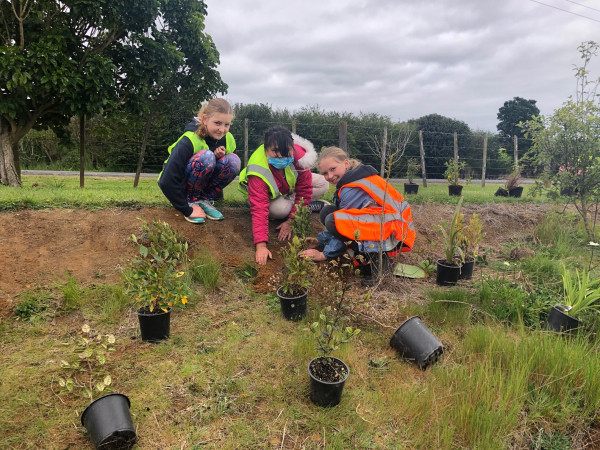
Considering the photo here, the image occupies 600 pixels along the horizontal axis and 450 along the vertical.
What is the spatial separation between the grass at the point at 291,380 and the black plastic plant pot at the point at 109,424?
88 millimetres

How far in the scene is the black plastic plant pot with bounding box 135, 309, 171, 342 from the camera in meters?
→ 2.38

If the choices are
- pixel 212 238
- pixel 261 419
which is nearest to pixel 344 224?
pixel 212 238

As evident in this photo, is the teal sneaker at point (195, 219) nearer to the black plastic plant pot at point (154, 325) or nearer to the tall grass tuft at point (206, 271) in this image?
the tall grass tuft at point (206, 271)

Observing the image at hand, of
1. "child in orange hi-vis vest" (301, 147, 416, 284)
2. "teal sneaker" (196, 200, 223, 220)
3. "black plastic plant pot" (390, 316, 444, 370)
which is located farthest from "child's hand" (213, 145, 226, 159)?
"black plastic plant pot" (390, 316, 444, 370)

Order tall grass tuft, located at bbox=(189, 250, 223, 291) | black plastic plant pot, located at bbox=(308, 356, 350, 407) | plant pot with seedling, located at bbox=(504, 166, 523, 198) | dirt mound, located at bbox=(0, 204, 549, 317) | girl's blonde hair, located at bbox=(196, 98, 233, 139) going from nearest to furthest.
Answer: black plastic plant pot, located at bbox=(308, 356, 350, 407)
dirt mound, located at bbox=(0, 204, 549, 317)
tall grass tuft, located at bbox=(189, 250, 223, 291)
girl's blonde hair, located at bbox=(196, 98, 233, 139)
plant pot with seedling, located at bbox=(504, 166, 523, 198)

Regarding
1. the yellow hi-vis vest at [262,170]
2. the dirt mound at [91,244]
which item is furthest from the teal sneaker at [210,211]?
the yellow hi-vis vest at [262,170]

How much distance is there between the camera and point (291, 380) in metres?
2.13

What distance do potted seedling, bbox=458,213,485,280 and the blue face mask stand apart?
207 centimetres

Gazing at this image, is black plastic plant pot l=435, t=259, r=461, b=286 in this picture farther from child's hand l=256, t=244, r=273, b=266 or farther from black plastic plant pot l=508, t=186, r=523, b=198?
black plastic plant pot l=508, t=186, r=523, b=198

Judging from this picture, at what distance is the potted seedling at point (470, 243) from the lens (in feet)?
12.4

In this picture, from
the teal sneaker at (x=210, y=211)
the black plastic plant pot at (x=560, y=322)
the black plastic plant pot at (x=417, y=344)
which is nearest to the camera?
the black plastic plant pot at (x=417, y=344)

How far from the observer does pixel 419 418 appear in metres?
1.85

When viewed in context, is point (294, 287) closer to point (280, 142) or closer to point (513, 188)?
point (280, 142)

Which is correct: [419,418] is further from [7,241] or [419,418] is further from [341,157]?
[7,241]
